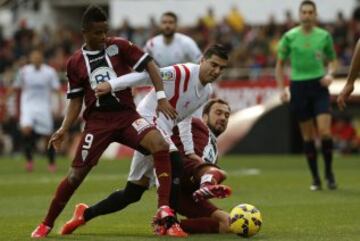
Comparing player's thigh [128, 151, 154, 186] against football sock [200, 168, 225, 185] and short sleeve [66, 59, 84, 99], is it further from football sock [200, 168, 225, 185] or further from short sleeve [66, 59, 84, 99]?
short sleeve [66, 59, 84, 99]

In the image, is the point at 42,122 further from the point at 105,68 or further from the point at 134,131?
the point at 134,131

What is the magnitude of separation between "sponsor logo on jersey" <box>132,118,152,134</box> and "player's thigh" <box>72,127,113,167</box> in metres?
0.23

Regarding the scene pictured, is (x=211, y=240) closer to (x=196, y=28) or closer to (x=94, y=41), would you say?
(x=94, y=41)

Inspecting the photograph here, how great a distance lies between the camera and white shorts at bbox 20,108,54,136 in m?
22.9

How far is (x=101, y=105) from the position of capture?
10.1 m

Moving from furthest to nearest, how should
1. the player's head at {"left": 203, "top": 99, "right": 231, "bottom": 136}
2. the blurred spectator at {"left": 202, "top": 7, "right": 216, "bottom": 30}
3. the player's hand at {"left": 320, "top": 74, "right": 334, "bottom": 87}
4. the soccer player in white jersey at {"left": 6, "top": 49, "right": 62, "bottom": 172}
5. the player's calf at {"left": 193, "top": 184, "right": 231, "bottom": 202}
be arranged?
the blurred spectator at {"left": 202, "top": 7, "right": 216, "bottom": 30} < the soccer player in white jersey at {"left": 6, "top": 49, "right": 62, "bottom": 172} < the player's hand at {"left": 320, "top": 74, "right": 334, "bottom": 87} < the player's head at {"left": 203, "top": 99, "right": 231, "bottom": 136} < the player's calf at {"left": 193, "top": 184, "right": 231, "bottom": 202}

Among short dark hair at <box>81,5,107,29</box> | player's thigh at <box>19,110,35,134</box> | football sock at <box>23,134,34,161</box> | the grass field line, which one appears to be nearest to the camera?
short dark hair at <box>81,5,107,29</box>

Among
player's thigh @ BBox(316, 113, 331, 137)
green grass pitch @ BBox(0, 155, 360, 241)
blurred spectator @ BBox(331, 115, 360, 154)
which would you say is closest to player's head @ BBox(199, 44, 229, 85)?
green grass pitch @ BBox(0, 155, 360, 241)

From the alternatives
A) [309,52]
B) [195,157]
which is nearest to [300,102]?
[309,52]

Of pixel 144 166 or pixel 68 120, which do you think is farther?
pixel 144 166

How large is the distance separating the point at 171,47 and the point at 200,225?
815 centimetres

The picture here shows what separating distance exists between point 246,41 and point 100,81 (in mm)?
24366

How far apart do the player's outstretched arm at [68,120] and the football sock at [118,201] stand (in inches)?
28.2

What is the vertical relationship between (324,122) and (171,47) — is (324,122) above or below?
below
